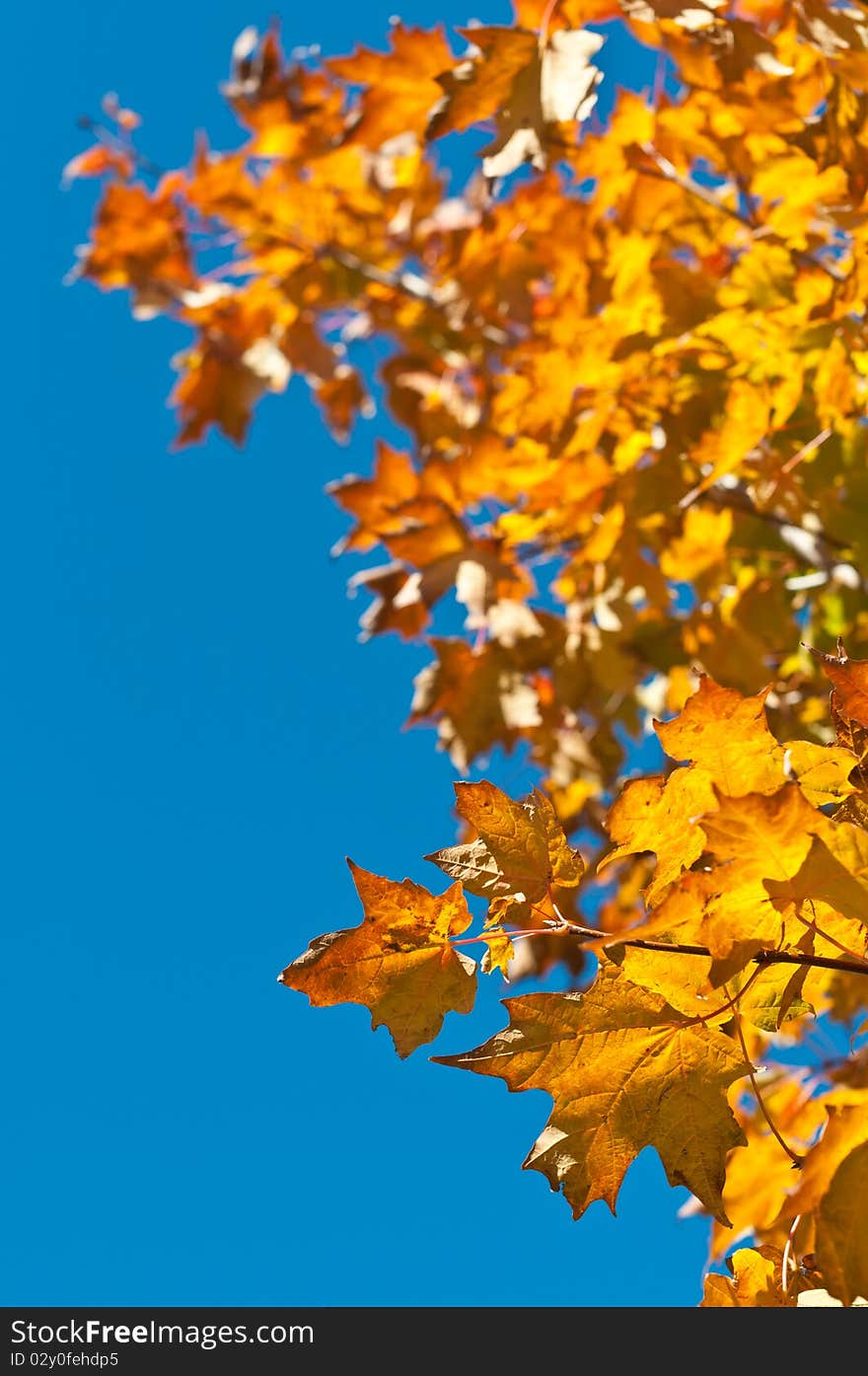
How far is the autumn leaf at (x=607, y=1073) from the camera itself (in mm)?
983

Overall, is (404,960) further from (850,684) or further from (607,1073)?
(850,684)

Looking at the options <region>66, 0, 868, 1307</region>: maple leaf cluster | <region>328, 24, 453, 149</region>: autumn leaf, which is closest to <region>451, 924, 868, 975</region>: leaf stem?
<region>66, 0, 868, 1307</region>: maple leaf cluster

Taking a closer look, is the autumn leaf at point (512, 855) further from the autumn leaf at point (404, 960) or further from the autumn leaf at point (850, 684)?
the autumn leaf at point (850, 684)

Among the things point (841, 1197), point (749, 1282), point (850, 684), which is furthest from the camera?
point (749, 1282)

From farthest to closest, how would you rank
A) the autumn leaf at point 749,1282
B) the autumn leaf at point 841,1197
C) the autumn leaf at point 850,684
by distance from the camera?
the autumn leaf at point 749,1282, the autumn leaf at point 850,684, the autumn leaf at point 841,1197

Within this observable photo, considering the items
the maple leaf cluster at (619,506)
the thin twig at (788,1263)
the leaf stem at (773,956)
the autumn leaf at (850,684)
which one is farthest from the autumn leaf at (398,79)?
the thin twig at (788,1263)

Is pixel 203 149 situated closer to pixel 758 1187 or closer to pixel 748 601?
pixel 748 601

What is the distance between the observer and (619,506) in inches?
90.6

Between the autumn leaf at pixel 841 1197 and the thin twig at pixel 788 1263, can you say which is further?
the thin twig at pixel 788 1263

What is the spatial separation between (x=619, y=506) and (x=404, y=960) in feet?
4.62

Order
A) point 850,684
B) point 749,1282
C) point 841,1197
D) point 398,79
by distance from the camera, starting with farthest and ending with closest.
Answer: point 398,79 < point 749,1282 < point 850,684 < point 841,1197

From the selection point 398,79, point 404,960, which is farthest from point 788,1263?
point 398,79

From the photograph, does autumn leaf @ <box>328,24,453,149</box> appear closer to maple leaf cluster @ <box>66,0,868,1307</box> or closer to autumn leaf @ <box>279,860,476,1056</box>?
maple leaf cluster @ <box>66,0,868,1307</box>
